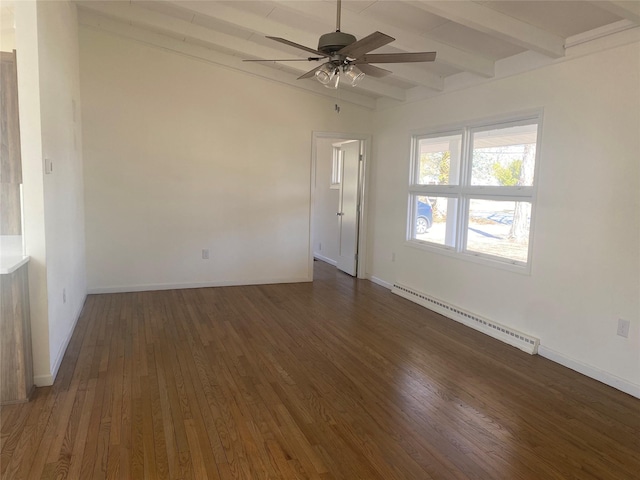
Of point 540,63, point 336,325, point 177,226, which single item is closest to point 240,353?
point 336,325

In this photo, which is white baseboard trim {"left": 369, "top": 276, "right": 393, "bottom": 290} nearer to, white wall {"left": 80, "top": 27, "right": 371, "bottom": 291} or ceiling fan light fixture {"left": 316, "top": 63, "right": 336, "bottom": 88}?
white wall {"left": 80, "top": 27, "right": 371, "bottom": 291}

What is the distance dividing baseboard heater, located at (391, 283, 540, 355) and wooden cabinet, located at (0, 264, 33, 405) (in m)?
3.81

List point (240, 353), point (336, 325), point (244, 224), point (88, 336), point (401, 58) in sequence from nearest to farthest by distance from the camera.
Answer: point (401, 58), point (240, 353), point (88, 336), point (336, 325), point (244, 224)

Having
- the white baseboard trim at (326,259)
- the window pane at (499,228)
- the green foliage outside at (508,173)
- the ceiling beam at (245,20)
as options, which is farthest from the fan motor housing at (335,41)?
the white baseboard trim at (326,259)

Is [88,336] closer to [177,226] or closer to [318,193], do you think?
[177,226]

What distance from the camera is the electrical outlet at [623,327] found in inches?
121

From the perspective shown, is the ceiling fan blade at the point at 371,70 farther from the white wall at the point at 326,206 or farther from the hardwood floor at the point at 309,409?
the white wall at the point at 326,206

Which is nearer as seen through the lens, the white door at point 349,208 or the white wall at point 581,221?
the white wall at point 581,221

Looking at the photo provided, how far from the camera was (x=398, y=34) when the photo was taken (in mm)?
3859

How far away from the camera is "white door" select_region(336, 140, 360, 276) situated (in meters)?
6.49

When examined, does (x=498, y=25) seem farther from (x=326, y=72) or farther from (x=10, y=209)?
(x=10, y=209)

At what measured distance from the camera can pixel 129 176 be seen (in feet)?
17.3

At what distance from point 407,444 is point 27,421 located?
7.17ft

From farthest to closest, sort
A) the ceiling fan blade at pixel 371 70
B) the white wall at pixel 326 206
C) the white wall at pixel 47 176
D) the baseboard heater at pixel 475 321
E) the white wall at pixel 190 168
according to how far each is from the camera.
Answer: the white wall at pixel 326 206, the white wall at pixel 190 168, the baseboard heater at pixel 475 321, the ceiling fan blade at pixel 371 70, the white wall at pixel 47 176
